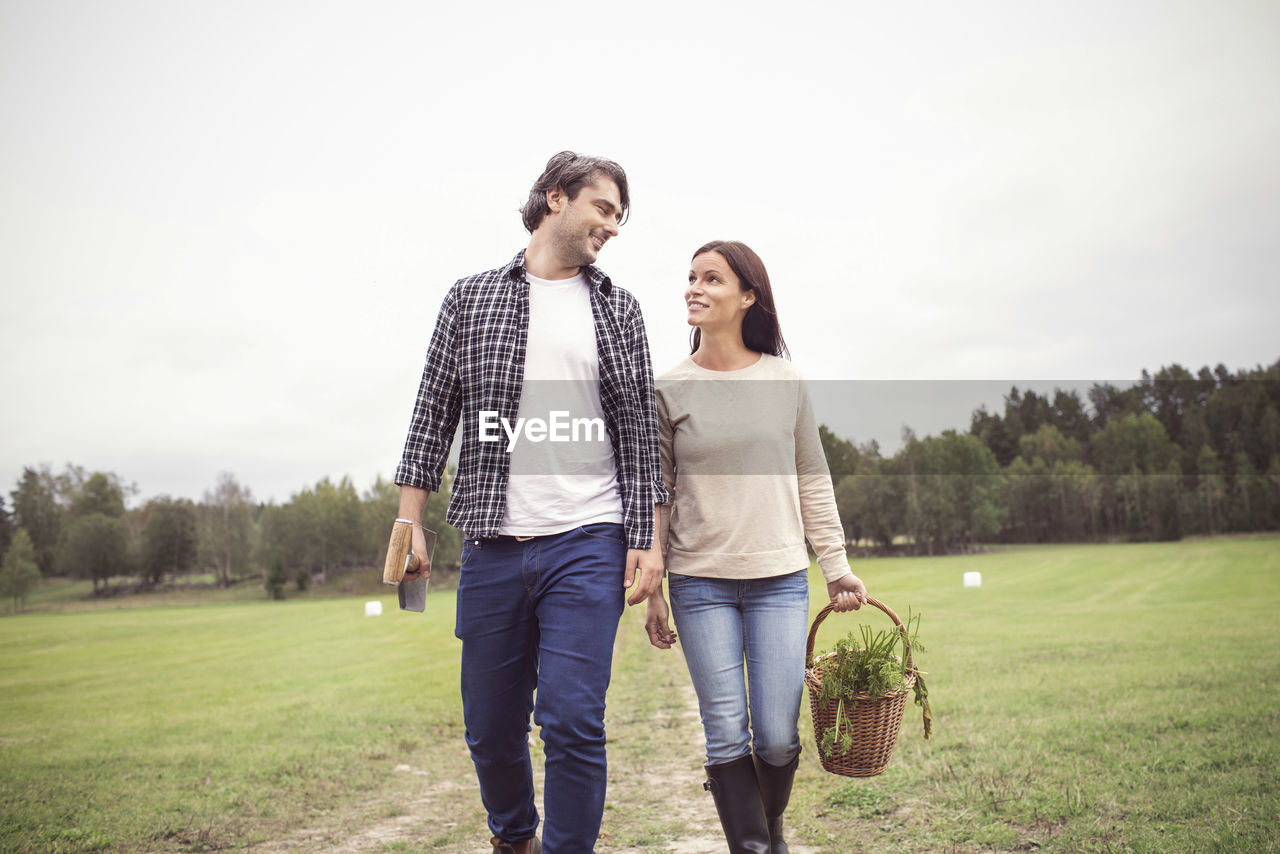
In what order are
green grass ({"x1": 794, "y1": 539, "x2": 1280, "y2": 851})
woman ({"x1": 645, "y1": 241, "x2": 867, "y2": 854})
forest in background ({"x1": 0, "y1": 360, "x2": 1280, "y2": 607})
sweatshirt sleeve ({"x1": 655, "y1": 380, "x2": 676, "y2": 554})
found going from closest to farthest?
woman ({"x1": 645, "y1": 241, "x2": 867, "y2": 854}), sweatshirt sleeve ({"x1": 655, "y1": 380, "x2": 676, "y2": 554}), green grass ({"x1": 794, "y1": 539, "x2": 1280, "y2": 851}), forest in background ({"x1": 0, "y1": 360, "x2": 1280, "y2": 607})

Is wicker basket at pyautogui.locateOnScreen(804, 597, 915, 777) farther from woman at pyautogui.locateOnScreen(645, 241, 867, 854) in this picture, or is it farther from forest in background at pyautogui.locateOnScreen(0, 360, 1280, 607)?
forest in background at pyautogui.locateOnScreen(0, 360, 1280, 607)

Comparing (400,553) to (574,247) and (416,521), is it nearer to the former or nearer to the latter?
(416,521)

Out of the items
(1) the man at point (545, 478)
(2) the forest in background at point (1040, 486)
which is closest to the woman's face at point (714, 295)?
(1) the man at point (545, 478)

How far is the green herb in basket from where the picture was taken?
3418mm

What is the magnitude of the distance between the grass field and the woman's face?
8.60 ft

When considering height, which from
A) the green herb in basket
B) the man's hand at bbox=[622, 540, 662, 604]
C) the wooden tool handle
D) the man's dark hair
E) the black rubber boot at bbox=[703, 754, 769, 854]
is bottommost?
the black rubber boot at bbox=[703, 754, 769, 854]

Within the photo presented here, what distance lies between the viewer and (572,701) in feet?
9.34

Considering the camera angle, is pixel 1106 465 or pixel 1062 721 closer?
pixel 1062 721

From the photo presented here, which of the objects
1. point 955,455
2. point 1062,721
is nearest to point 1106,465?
point 955,455

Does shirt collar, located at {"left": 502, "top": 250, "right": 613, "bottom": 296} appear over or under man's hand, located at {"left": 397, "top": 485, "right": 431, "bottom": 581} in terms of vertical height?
over

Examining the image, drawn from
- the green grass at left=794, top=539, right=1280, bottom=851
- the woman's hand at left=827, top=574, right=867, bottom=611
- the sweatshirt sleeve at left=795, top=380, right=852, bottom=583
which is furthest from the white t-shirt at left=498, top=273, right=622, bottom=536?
the green grass at left=794, top=539, right=1280, bottom=851

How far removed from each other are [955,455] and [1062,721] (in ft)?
90.5

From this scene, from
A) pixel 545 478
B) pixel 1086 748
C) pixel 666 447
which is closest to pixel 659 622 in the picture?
pixel 666 447

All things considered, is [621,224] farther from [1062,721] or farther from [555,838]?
[1062,721]
